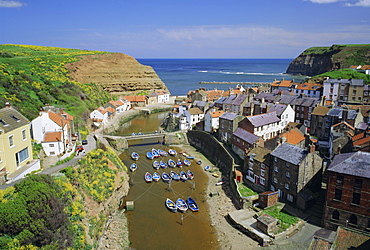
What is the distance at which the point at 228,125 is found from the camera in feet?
158

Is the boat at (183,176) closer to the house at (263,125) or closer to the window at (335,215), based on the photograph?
the house at (263,125)

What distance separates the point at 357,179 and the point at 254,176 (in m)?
13.1

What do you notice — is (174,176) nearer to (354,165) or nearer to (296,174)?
(296,174)

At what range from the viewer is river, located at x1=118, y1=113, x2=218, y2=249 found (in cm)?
2719

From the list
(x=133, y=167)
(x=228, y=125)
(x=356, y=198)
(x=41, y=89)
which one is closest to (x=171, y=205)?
(x=133, y=167)

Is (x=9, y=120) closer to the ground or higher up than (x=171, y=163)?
higher up

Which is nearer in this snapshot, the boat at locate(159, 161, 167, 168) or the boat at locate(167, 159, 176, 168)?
the boat at locate(159, 161, 167, 168)

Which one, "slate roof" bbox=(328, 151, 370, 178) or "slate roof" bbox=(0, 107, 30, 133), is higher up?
"slate roof" bbox=(0, 107, 30, 133)

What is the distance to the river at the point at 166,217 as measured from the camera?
2719 cm

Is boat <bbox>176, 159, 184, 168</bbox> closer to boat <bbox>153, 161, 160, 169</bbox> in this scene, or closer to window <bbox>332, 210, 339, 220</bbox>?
boat <bbox>153, 161, 160, 169</bbox>

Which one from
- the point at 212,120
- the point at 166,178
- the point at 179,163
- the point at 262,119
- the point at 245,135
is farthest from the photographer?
the point at 212,120

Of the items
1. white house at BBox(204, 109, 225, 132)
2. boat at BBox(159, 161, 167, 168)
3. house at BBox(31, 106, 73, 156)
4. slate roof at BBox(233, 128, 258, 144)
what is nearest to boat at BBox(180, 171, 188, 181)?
boat at BBox(159, 161, 167, 168)

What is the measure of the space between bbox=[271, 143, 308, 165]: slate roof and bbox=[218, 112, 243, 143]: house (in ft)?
48.1

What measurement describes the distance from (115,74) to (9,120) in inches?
3160
